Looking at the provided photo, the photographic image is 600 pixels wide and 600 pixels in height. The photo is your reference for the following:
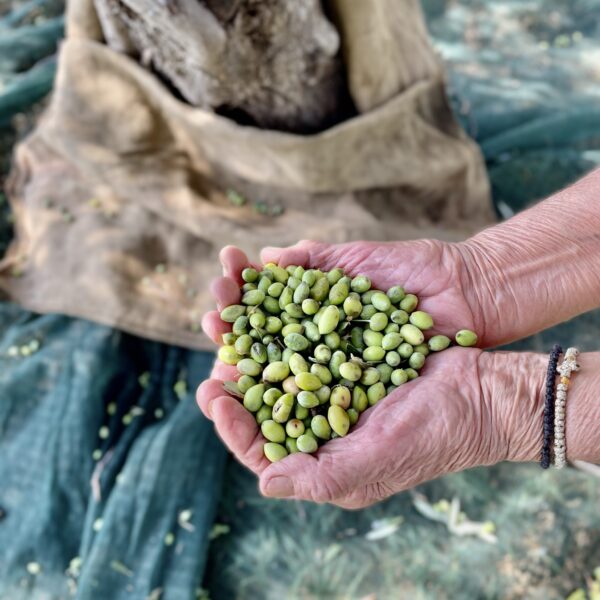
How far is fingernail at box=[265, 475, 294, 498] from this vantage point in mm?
1562

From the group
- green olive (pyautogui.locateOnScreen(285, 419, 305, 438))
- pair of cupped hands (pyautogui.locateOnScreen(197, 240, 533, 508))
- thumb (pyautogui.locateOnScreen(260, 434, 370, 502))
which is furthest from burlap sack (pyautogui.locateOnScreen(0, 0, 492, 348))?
thumb (pyautogui.locateOnScreen(260, 434, 370, 502))

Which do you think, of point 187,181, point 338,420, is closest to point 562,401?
point 338,420

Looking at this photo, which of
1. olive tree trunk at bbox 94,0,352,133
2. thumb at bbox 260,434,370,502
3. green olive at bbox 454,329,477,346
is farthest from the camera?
olive tree trunk at bbox 94,0,352,133

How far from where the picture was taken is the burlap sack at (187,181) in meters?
2.72

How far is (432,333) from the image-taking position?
6.27ft

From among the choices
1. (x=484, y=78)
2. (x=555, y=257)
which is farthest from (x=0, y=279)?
(x=484, y=78)

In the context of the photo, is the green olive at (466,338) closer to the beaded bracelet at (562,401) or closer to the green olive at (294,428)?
the beaded bracelet at (562,401)

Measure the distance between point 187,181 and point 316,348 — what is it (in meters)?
1.43

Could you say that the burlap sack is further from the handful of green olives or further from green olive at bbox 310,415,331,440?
green olive at bbox 310,415,331,440

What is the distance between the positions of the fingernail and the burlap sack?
140 cm

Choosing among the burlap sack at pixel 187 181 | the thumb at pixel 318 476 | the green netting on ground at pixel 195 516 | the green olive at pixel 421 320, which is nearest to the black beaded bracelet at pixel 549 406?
the green olive at pixel 421 320

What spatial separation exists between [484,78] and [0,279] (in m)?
3.08

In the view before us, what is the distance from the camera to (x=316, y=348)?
1.82 meters

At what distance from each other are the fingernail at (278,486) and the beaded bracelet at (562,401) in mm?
717
